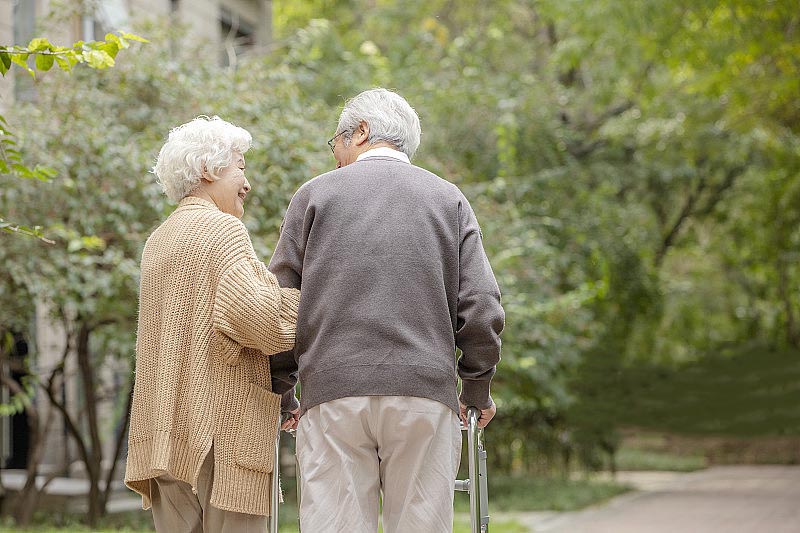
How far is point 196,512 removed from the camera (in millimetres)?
3314

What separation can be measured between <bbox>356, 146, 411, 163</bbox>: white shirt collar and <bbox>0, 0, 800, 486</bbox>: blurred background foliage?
300 centimetres

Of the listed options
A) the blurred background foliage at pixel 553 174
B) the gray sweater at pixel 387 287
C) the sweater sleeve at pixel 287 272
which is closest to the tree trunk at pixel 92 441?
the blurred background foliage at pixel 553 174

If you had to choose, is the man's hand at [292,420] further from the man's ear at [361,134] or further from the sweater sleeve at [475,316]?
the man's ear at [361,134]

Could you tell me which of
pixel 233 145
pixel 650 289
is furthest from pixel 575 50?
pixel 233 145

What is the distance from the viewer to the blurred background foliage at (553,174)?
Answer: 320 inches

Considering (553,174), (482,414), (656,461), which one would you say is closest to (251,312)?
(482,414)

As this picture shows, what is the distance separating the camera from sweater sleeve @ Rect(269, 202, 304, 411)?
3312mm

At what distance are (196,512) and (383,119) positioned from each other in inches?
49.8

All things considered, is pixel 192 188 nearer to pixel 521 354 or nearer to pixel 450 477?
pixel 450 477

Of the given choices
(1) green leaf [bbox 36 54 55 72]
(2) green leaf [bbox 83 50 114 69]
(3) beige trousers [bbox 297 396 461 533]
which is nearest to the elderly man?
(3) beige trousers [bbox 297 396 461 533]

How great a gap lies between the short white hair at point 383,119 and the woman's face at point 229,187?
33cm

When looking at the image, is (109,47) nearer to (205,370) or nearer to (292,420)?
(205,370)

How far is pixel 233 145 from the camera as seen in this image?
11.3 ft

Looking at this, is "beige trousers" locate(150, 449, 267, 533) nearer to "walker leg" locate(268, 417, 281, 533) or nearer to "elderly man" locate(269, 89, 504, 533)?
"walker leg" locate(268, 417, 281, 533)
